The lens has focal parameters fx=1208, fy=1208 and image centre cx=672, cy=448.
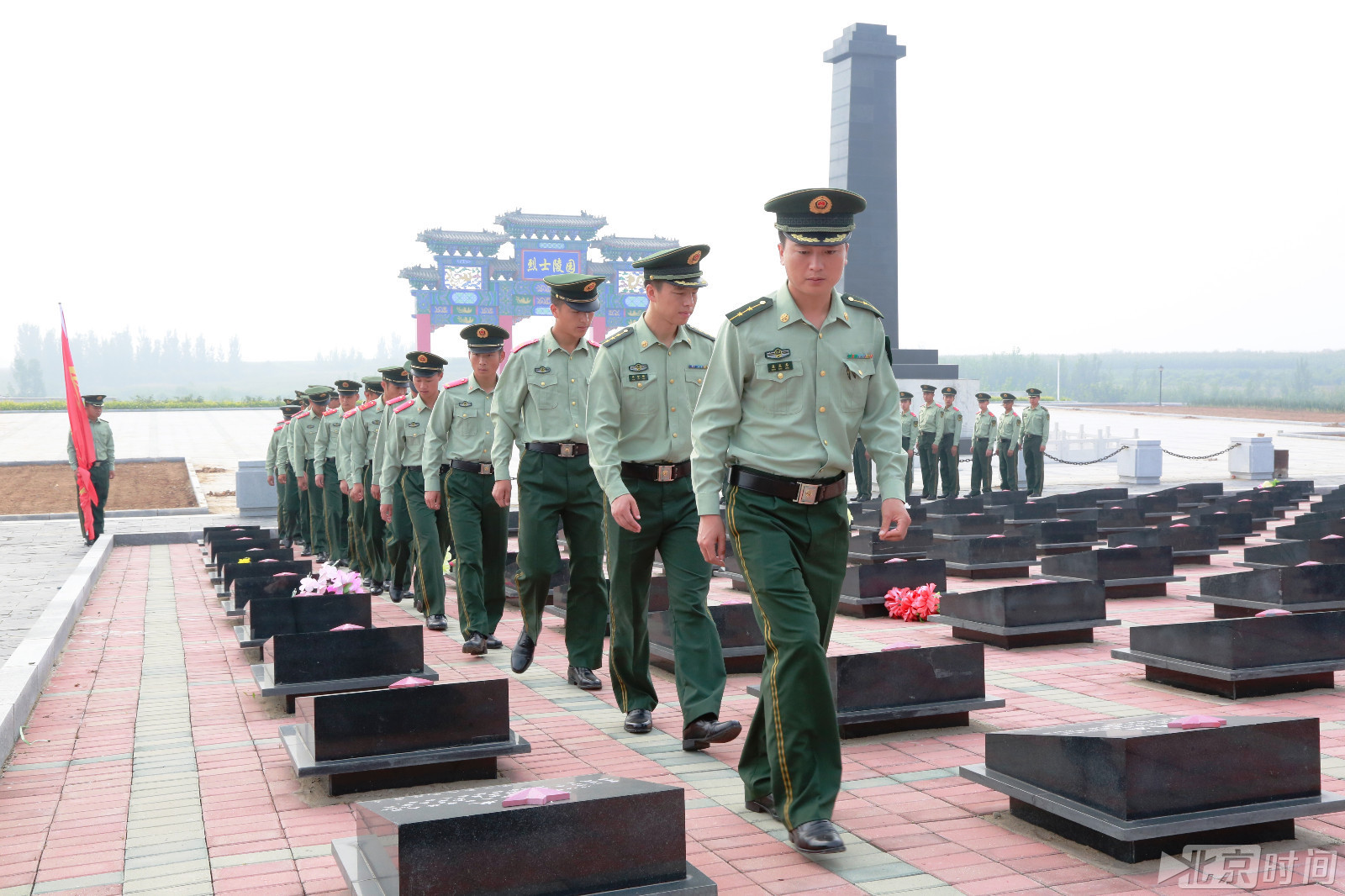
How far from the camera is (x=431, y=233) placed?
61969 millimetres

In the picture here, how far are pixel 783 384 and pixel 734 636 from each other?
3026 millimetres

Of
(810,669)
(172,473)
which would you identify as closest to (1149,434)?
(172,473)

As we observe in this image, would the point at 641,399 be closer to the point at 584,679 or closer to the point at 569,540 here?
the point at 569,540

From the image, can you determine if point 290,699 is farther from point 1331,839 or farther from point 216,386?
point 216,386

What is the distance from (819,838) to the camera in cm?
361

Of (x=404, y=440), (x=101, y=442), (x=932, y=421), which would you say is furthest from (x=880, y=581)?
(x=932, y=421)

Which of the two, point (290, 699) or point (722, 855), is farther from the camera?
point (290, 699)

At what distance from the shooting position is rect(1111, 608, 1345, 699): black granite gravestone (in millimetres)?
5605

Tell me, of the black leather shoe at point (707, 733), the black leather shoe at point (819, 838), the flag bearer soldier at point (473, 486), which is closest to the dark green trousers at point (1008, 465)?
the flag bearer soldier at point (473, 486)

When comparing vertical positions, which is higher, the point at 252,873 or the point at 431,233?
the point at 431,233

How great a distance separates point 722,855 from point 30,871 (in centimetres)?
215

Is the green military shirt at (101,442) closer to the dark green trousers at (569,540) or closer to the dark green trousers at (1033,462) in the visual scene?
the dark green trousers at (569,540)

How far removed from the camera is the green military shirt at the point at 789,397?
3918 mm

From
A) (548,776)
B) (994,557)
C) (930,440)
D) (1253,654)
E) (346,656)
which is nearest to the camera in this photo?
(548,776)
